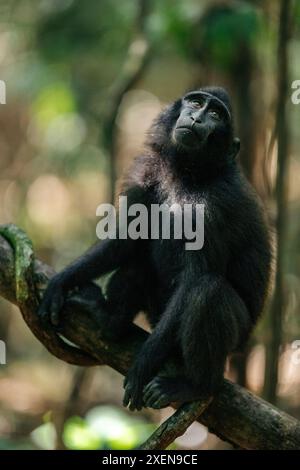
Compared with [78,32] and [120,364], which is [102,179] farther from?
[120,364]

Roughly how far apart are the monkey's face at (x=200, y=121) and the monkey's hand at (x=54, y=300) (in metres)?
1.47

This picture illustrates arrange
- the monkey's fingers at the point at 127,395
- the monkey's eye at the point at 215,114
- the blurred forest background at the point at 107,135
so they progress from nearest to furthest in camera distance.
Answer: the monkey's fingers at the point at 127,395 < the monkey's eye at the point at 215,114 < the blurred forest background at the point at 107,135

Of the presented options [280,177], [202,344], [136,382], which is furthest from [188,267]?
[280,177]

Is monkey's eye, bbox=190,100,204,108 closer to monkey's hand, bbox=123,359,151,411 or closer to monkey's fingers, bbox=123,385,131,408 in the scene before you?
monkey's hand, bbox=123,359,151,411

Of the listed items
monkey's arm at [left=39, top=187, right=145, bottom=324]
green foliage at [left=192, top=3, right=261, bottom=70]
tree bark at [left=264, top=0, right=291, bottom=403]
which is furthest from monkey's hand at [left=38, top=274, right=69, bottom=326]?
green foliage at [left=192, top=3, right=261, bottom=70]

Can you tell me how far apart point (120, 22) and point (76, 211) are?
4.25 meters

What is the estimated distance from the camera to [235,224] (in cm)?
541

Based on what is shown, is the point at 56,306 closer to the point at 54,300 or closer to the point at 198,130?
the point at 54,300

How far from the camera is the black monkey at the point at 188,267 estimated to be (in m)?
4.89

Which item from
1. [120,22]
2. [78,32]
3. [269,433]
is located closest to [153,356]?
[269,433]

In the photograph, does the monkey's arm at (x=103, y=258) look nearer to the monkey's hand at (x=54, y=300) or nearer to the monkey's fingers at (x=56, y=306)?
the monkey's hand at (x=54, y=300)

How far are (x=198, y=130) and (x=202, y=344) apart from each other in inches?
70.5

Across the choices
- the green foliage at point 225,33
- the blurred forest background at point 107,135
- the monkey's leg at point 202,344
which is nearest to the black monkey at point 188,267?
the monkey's leg at point 202,344

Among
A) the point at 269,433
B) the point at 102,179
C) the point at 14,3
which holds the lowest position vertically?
the point at 269,433
